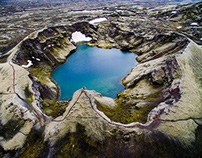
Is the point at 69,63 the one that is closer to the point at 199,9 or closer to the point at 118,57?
the point at 118,57

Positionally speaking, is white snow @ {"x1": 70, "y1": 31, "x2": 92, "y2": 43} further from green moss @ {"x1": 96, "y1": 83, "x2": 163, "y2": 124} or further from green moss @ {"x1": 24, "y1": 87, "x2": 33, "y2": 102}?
green moss @ {"x1": 96, "y1": 83, "x2": 163, "y2": 124}

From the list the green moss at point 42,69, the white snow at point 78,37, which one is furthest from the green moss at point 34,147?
the white snow at point 78,37

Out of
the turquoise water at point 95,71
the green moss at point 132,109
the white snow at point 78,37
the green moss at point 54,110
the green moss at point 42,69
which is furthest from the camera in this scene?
the white snow at point 78,37

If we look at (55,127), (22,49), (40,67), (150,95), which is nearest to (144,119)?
(150,95)

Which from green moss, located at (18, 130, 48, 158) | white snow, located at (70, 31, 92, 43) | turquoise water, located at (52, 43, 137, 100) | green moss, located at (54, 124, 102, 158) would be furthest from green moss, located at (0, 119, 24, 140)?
white snow, located at (70, 31, 92, 43)

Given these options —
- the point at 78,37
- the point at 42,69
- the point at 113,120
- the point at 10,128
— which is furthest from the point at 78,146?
the point at 78,37

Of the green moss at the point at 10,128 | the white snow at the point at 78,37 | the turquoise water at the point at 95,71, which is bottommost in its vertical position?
the turquoise water at the point at 95,71

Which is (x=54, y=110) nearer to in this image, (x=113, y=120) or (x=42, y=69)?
(x=113, y=120)

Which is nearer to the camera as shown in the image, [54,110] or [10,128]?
[10,128]

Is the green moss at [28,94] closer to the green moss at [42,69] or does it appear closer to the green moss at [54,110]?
the green moss at [54,110]
